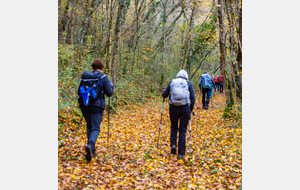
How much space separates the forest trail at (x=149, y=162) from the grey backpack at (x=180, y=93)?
4.88 ft

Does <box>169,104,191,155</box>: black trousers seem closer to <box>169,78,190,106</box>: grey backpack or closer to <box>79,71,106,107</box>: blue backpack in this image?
<box>169,78,190,106</box>: grey backpack

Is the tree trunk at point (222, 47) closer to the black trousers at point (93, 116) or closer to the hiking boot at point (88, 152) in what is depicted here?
the black trousers at point (93, 116)

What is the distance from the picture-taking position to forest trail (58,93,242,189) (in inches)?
181

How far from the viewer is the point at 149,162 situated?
18.9 feet

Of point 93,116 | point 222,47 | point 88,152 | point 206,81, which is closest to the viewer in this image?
point 88,152

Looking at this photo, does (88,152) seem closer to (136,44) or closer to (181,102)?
(181,102)

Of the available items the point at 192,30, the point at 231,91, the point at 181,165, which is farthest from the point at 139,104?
the point at 181,165

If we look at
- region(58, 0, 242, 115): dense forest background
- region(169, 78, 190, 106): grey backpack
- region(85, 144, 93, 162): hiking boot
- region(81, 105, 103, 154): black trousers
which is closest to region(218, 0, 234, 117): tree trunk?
region(58, 0, 242, 115): dense forest background

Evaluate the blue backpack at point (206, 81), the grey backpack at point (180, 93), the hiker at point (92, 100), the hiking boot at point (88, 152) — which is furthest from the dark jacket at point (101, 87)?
the blue backpack at point (206, 81)

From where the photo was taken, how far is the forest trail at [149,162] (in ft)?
15.1

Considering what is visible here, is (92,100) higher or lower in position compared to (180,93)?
lower

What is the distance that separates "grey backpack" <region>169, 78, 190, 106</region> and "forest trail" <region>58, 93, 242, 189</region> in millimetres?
1488

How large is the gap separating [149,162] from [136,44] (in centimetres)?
1205

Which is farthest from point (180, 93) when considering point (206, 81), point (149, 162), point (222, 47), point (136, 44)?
point (136, 44)
